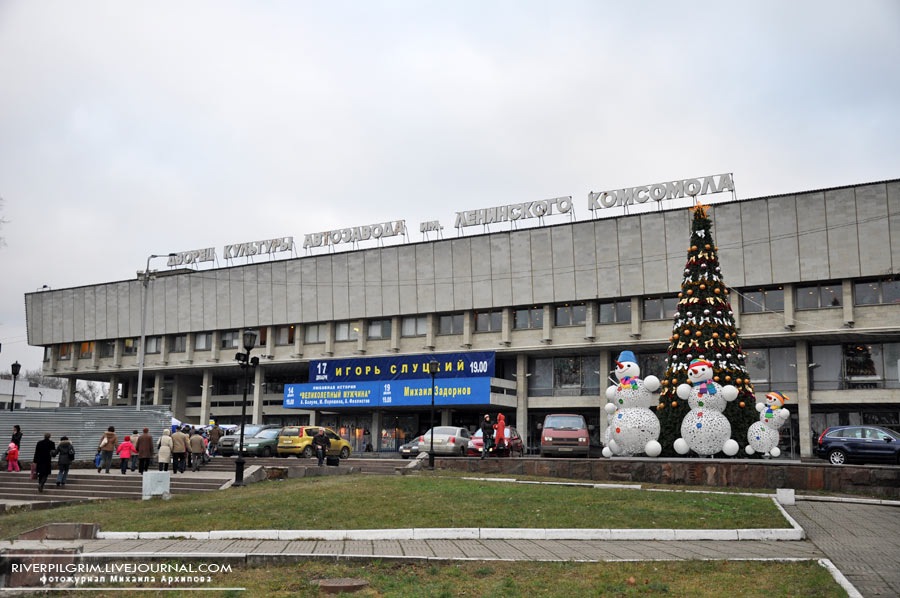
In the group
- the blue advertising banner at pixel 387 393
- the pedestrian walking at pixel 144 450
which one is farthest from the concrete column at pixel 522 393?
the pedestrian walking at pixel 144 450

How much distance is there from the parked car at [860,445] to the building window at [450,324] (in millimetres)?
29004

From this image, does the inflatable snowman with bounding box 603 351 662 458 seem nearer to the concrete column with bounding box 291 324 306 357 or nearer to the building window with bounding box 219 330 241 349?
the concrete column with bounding box 291 324 306 357

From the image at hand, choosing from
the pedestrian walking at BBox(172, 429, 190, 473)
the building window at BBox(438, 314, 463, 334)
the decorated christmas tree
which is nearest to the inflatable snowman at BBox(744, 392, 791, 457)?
the decorated christmas tree

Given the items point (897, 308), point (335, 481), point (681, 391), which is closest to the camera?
point (335, 481)

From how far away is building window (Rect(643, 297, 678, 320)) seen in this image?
46938 mm

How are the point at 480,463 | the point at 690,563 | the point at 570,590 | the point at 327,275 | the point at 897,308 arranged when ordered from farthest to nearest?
the point at 327,275 → the point at 897,308 → the point at 480,463 → the point at 690,563 → the point at 570,590

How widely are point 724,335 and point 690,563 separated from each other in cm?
1676

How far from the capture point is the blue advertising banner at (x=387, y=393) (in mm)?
48250

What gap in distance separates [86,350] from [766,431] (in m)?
62.9

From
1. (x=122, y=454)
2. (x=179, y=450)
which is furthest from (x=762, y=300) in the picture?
(x=122, y=454)

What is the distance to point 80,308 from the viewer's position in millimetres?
70188

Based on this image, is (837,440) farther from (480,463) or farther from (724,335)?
(480,463)

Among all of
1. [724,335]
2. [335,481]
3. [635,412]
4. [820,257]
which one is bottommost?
[335,481]

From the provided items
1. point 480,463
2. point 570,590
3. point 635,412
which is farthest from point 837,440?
point 570,590
